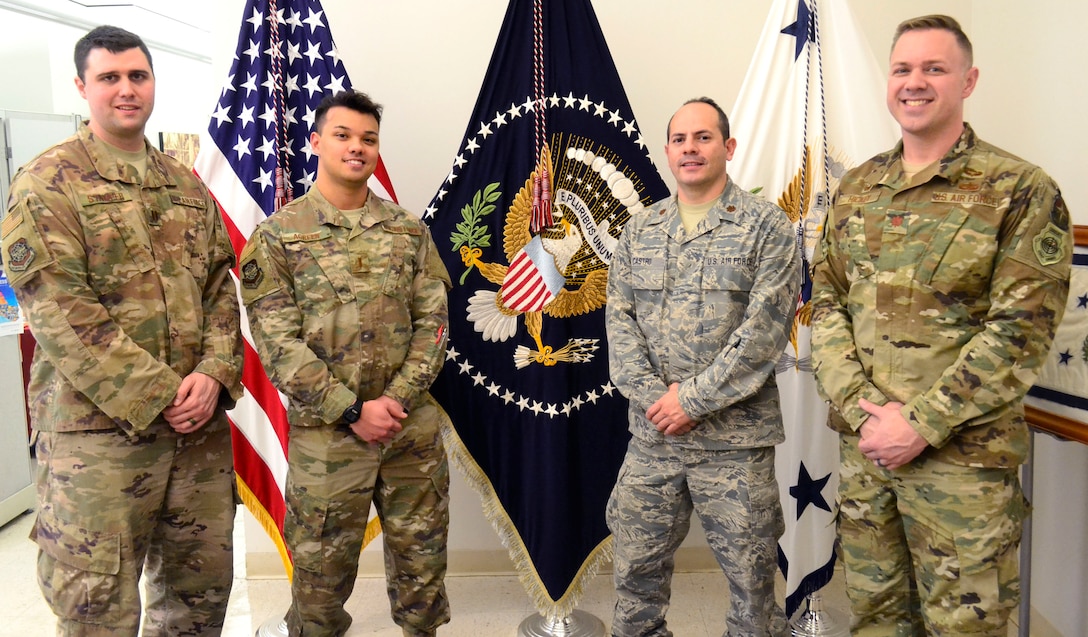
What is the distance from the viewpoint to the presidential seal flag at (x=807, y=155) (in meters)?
2.50

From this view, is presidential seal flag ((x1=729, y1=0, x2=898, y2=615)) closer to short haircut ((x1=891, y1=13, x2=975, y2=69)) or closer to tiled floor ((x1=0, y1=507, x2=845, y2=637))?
tiled floor ((x1=0, y1=507, x2=845, y2=637))

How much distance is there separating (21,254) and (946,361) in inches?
83.7

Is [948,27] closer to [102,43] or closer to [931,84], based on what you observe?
[931,84]

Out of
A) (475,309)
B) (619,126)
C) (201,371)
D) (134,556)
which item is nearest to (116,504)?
(134,556)

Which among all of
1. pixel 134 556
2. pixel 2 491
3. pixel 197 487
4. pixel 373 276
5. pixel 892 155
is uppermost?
pixel 892 155

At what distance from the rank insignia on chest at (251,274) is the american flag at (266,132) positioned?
0.41 m

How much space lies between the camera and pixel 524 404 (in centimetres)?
268

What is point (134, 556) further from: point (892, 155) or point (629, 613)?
point (892, 155)

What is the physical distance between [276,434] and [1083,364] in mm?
2381

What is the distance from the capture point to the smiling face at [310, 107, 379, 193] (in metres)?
2.25

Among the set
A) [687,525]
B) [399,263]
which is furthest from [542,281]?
[687,525]

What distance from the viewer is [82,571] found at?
1907 millimetres

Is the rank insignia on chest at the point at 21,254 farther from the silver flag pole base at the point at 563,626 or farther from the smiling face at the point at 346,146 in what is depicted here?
the silver flag pole base at the point at 563,626

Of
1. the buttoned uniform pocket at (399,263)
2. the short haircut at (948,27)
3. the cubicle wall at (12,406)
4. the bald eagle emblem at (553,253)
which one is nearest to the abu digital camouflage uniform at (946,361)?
the short haircut at (948,27)
